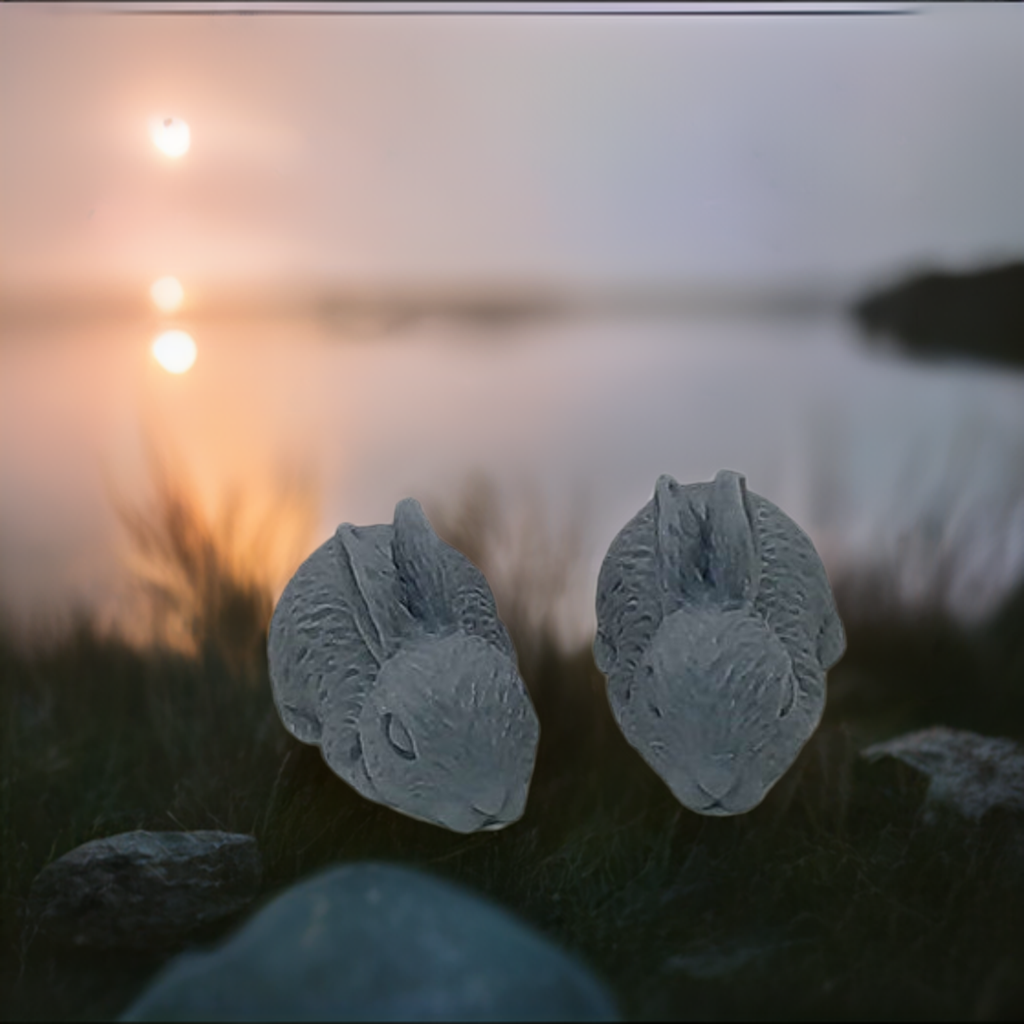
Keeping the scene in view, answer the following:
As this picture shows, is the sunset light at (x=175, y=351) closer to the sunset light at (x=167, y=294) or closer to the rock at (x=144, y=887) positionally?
the sunset light at (x=167, y=294)

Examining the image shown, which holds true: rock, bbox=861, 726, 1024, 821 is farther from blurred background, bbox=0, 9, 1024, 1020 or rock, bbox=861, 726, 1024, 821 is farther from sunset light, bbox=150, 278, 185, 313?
sunset light, bbox=150, 278, 185, 313

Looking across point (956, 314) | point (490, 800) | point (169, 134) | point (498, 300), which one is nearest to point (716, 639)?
point (490, 800)

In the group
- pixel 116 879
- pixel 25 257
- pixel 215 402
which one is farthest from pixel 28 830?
pixel 25 257

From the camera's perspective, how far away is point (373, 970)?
3.53ft

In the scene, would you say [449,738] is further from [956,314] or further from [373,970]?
[956,314]

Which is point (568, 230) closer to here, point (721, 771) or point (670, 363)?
point (670, 363)

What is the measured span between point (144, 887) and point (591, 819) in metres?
0.65

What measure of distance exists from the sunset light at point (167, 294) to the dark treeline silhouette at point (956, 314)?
4.02 ft

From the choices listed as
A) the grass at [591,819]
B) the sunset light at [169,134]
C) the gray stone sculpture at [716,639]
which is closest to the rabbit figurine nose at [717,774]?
the gray stone sculpture at [716,639]

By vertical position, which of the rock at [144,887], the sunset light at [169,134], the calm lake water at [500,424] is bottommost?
the rock at [144,887]

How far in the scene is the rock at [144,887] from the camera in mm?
1271

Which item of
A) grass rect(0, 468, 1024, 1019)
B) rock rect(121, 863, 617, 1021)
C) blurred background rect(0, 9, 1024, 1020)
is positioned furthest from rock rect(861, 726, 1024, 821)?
rock rect(121, 863, 617, 1021)

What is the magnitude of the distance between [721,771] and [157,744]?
3.04 ft

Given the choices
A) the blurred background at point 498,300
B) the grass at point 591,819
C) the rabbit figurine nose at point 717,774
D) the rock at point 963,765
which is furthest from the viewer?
the blurred background at point 498,300
